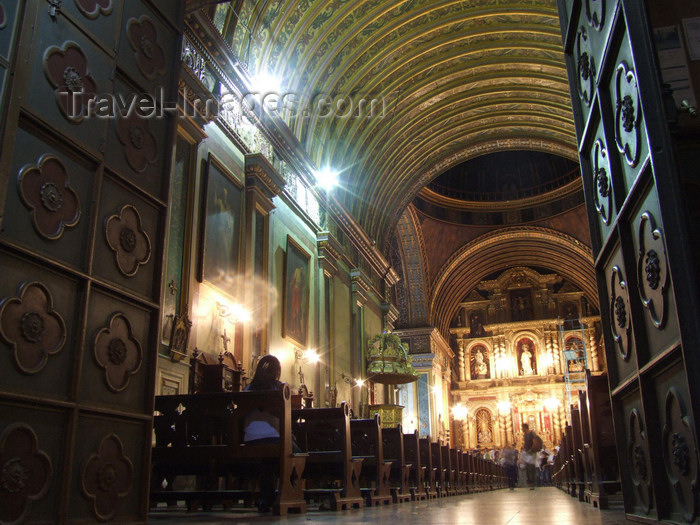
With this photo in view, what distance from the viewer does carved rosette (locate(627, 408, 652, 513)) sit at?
3.00 m

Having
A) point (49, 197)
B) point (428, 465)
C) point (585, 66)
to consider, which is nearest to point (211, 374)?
point (428, 465)

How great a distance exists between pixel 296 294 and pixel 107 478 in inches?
353

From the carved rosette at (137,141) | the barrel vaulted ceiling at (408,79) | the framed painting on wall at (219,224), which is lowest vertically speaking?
the carved rosette at (137,141)

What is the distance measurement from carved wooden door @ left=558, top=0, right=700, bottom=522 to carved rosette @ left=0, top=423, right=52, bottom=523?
259 cm

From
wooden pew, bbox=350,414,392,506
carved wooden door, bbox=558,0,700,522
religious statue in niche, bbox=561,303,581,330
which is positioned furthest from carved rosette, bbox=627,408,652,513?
religious statue in niche, bbox=561,303,581,330

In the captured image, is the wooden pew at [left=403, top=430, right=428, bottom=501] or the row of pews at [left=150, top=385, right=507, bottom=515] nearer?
the row of pews at [left=150, top=385, right=507, bottom=515]

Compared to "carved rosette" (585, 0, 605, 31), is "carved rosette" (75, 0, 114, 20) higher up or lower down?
higher up

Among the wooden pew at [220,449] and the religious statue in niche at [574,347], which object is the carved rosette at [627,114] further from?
the religious statue in niche at [574,347]

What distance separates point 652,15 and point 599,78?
0.35 metres

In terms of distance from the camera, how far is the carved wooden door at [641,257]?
232 centimetres

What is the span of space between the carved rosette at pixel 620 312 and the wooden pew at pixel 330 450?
3.12 m

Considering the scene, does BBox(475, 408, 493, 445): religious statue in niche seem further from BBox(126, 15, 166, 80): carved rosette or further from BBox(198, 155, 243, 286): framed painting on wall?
BBox(126, 15, 166, 80): carved rosette

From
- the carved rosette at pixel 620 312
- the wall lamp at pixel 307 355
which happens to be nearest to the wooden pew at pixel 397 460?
the wall lamp at pixel 307 355

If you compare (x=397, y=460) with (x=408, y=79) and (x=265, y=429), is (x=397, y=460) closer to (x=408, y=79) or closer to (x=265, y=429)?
(x=265, y=429)
